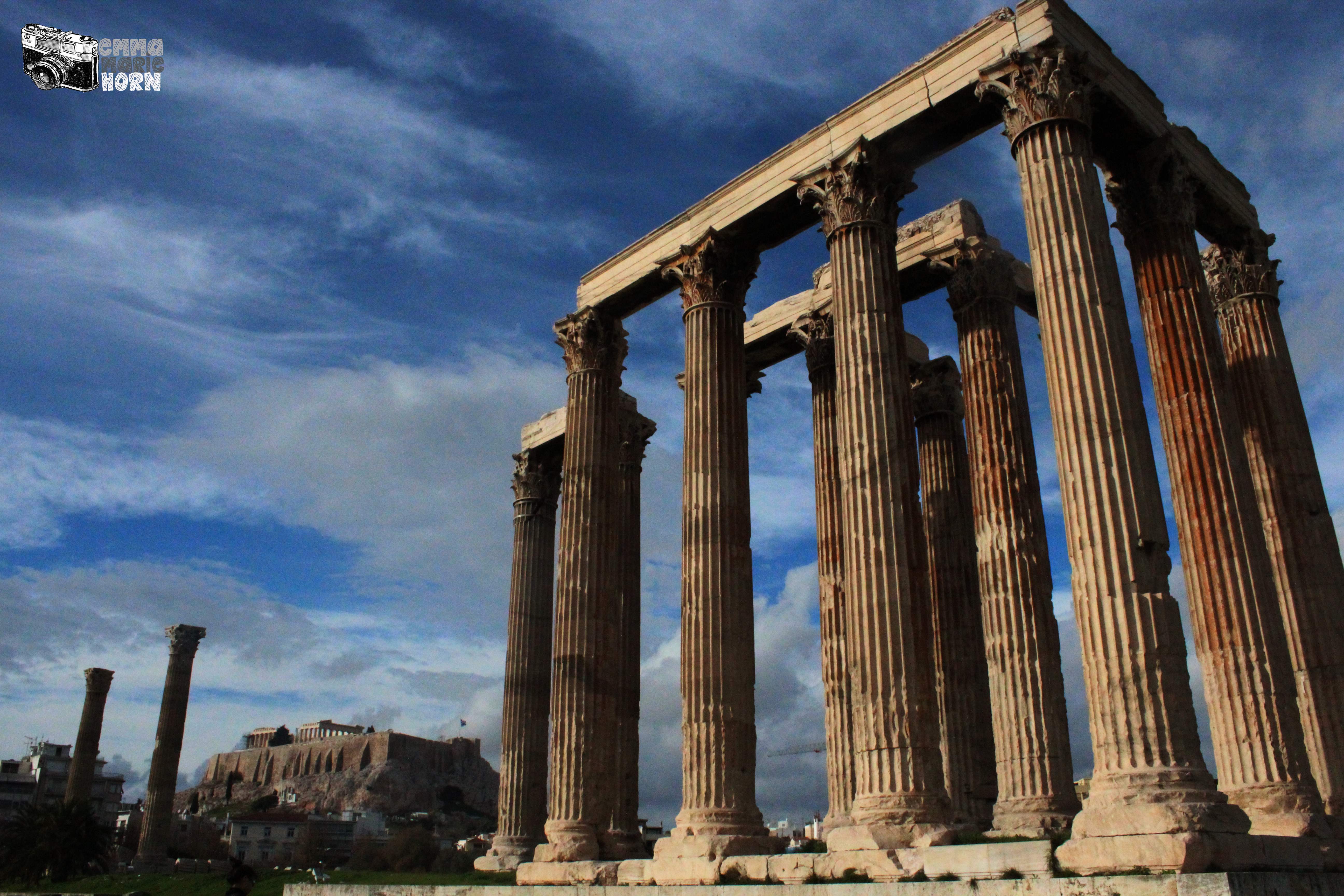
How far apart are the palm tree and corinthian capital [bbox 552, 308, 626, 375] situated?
46.2m

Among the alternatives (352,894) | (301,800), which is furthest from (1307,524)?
(301,800)

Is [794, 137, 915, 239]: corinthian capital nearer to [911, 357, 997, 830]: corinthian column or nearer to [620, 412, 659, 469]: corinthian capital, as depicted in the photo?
[911, 357, 997, 830]: corinthian column

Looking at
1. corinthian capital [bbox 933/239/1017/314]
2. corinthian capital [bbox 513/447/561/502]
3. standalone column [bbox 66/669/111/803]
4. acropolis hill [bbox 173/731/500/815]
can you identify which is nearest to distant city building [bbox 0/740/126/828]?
acropolis hill [bbox 173/731/500/815]

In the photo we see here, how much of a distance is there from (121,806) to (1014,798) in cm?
16471

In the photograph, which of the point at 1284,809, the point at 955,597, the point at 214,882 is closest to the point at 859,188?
the point at 955,597

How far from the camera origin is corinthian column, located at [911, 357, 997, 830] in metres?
22.9

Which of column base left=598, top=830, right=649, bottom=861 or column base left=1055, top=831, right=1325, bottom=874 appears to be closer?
column base left=1055, top=831, right=1325, bottom=874

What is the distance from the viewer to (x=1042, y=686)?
19.7 metres

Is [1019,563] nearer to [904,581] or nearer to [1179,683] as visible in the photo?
[904,581]

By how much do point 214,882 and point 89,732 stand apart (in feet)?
100

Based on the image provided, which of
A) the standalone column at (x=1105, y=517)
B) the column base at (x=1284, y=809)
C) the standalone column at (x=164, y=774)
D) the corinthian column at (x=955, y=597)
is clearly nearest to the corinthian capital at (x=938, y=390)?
the corinthian column at (x=955, y=597)

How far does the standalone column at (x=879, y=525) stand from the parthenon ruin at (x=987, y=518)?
58 mm

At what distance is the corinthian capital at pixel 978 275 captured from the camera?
23562mm

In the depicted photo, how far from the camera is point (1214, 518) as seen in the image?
17.4 m
